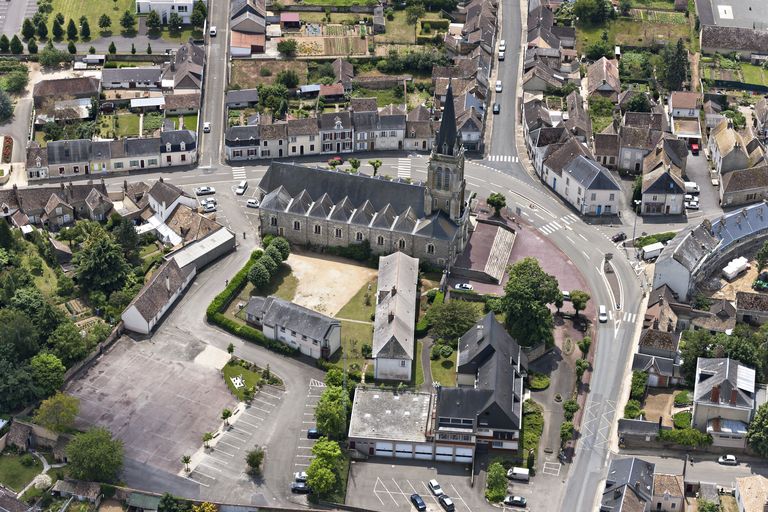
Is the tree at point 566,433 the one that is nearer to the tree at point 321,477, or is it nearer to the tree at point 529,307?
the tree at point 529,307

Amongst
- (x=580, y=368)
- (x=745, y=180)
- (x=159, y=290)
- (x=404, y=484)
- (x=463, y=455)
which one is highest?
(x=745, y=180)

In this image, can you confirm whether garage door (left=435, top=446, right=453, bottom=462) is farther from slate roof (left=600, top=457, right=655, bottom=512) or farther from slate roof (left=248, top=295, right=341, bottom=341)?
slate roof (left=248, top=295, right=341, bottom=341)

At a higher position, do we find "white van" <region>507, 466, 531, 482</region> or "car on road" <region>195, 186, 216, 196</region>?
"car on road" <region>195, 186, 216, 196</region>

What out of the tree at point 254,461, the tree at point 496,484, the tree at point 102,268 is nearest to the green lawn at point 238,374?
the tree at point 254,461

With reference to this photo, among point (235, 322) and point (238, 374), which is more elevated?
point (235, 322)

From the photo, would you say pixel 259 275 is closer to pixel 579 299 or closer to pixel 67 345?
pixel 67 345

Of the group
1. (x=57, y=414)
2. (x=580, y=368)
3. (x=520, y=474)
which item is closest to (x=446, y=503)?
(x=520, y=474)

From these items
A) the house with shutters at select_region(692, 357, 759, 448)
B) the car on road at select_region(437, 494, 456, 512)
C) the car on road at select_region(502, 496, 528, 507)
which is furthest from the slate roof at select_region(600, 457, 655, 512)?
the car on road at select_region(437, 494, 456, 512)
